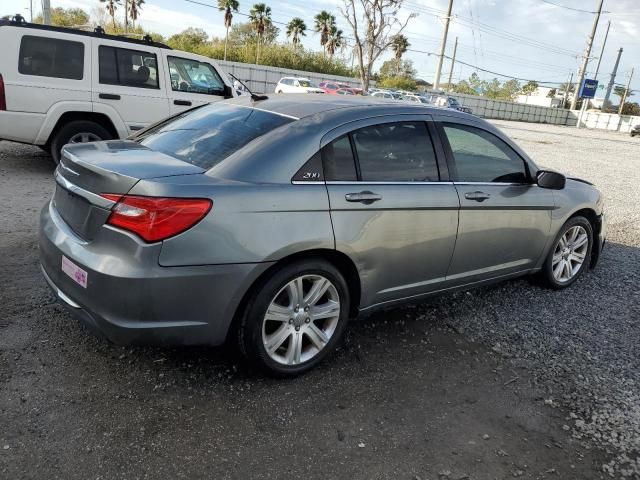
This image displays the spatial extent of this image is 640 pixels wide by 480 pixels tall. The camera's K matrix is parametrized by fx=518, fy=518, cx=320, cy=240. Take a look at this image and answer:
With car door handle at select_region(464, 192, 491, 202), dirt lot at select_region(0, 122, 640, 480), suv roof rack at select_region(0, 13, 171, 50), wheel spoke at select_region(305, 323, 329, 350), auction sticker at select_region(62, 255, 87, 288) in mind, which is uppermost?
suv roof rack at select_region(0, 13, 171, 50)

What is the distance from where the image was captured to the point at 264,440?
8.38 feet

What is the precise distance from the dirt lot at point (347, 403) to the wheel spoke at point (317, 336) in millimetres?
192

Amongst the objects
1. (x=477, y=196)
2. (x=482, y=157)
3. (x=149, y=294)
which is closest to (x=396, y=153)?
(x=477, y=196)

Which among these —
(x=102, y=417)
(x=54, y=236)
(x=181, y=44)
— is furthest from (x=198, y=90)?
(x=181, y=44)

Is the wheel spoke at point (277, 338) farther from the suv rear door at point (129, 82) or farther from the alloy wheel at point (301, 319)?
the suv rear door at point (129, 82)

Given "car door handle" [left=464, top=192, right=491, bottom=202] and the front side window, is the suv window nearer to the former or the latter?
the front side window

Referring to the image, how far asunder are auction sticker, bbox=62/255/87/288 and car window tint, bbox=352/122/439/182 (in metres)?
1.66

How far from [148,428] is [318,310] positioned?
3.65ft

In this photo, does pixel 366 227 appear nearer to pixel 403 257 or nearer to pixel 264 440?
pixel 403 257

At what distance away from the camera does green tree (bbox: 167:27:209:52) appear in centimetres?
4666

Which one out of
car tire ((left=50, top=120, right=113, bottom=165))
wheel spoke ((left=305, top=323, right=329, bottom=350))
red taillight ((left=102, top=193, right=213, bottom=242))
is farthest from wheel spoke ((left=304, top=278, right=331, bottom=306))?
car tire ((left=50, top=120, right=113, bottom=165))

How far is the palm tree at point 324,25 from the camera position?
5925cm

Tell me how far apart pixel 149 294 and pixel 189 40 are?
184 feet

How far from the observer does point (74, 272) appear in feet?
8.84
